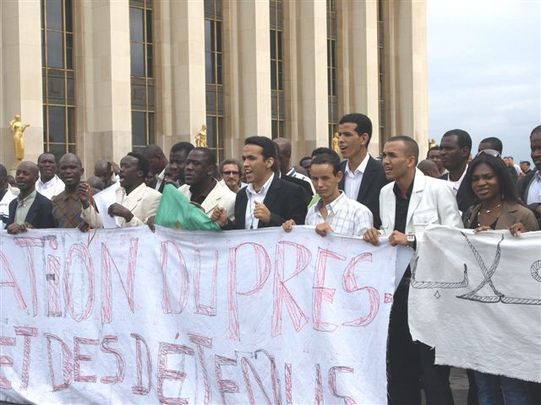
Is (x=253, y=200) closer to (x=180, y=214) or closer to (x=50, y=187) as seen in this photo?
(x=180, y=214)

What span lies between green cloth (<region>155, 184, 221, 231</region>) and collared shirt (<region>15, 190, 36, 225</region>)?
227cm

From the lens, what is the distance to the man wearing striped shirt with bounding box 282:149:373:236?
6.77 m

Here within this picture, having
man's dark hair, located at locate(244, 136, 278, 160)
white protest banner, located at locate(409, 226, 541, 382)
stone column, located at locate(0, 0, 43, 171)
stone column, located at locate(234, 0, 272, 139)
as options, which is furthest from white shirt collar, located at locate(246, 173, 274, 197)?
stone column, located at locate(234, 0, 272, 139)

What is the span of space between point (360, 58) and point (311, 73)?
4671 millimetres

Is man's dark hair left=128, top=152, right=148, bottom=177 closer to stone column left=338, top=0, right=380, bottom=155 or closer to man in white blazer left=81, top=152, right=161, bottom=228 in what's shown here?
man in white blazer left=81, top=152, right=161, bottom=228

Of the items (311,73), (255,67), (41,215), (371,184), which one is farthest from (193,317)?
(311,73)

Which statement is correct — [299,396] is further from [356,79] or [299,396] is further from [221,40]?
[356,79]

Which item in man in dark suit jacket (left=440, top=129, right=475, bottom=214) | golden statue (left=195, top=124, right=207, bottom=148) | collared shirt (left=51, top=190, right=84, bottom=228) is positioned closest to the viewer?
man in dark suit jacket (left=440, top=129, right=475, bottom=214)

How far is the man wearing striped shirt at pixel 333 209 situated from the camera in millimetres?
6766

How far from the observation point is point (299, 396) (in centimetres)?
671

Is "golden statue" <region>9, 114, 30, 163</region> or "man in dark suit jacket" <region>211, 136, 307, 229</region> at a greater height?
"golden statue" <region>9, 114, 30, 163</region>

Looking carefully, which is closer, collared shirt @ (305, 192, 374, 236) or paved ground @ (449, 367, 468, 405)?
collared shirt @ (305, 192, 374, 236)

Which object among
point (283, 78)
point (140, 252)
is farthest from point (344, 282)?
point (283, 78)

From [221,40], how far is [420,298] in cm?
3842
